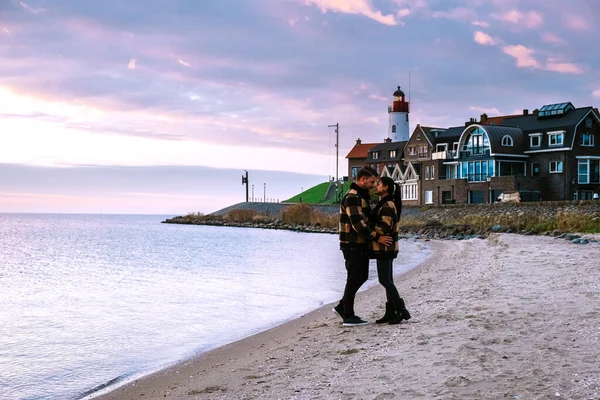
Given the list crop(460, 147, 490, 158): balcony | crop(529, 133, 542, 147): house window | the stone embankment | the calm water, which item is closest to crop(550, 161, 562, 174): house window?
crop(529, 133, 542, 147): house window

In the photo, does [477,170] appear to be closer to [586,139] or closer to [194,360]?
[586,139]

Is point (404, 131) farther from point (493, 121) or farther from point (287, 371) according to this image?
point (287, 371)

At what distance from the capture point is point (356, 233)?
9.58 metres

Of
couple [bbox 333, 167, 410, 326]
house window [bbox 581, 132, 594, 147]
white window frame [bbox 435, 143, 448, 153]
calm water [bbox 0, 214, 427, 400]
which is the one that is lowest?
calm water [bbox 0, 214, 427, 400]

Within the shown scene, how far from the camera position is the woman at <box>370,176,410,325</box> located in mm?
9328

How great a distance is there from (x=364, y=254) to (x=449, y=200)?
59728 millimetres

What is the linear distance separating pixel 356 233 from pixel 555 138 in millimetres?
56780

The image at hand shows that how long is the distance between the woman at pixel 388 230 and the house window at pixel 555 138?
5555 cm

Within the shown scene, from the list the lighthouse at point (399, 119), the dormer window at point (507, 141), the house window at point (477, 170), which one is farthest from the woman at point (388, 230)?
the lighthouse at point (399, 119)

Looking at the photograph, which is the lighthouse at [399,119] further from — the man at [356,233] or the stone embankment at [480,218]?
the man at [356,233]

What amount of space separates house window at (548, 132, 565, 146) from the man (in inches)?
2190

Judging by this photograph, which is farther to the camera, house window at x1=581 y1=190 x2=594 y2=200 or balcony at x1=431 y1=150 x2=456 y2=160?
balcony at x1=431 y1=150 x2=456 y2=160

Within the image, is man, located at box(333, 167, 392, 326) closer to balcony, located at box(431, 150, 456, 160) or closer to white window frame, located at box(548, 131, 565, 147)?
white window frame, located at box(548, 131, 565, 147)

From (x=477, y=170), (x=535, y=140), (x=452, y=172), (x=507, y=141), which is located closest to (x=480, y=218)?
(x=477, y=170)
